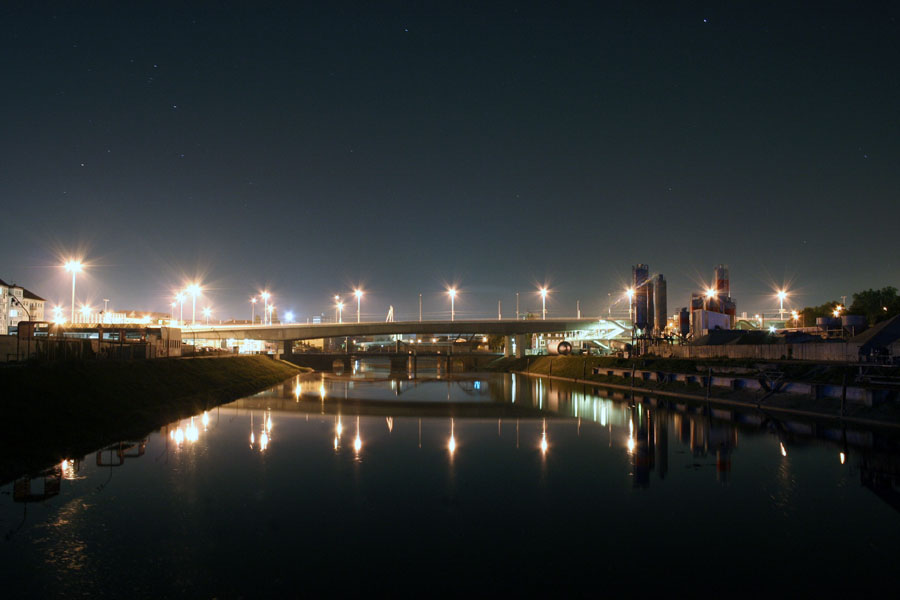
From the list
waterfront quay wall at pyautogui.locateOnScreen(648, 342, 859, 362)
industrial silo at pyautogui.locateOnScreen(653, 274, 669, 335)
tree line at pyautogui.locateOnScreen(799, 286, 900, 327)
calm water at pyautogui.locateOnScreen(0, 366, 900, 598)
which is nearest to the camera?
calm water at pyautogui.locateOnScreen(0, 366, 900, 598)

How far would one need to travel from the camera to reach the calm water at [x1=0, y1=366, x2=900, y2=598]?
1331cm

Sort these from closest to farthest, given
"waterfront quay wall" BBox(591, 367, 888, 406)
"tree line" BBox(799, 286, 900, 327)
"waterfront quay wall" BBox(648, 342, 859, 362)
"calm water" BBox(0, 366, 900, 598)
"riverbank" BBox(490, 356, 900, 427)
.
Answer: "calm water" BBox(0, 366, 900, 598) < "riverbank" BBox(490, 356, 900, 427) < "waterfront quay wall" BBox(591, 367, 888, 406) < "waterfront quay wall" BBox(648, 342, 859, 362) < "tree line" BBox(799, 286, 900, 327)

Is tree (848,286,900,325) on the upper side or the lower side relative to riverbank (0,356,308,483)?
upper

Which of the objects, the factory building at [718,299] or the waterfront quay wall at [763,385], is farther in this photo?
the factory building at [718,299]

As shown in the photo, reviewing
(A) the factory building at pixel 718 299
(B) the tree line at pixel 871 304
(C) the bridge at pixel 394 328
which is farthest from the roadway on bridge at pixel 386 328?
(B) the tree line at pixel 871 304

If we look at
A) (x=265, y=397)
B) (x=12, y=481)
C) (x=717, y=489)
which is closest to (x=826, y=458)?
(x=717, y=489)

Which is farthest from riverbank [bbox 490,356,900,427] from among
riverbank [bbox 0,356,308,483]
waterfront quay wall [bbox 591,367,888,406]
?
riverbank [bbox 0,356,308,483]

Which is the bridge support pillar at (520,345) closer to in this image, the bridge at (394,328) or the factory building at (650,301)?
the bridge at (394,328)

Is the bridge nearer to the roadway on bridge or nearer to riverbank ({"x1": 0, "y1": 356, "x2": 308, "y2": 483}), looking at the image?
the roadway on bridge

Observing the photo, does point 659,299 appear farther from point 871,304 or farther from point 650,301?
point 871,304

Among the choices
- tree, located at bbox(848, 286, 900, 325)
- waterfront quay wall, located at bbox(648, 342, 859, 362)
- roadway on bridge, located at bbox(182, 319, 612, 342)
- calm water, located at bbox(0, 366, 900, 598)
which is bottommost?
calm water, located at bbox(0, 366, 900, 598)

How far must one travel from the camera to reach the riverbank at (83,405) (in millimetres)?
24797

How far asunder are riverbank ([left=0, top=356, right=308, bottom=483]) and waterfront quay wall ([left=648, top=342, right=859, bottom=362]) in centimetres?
5366

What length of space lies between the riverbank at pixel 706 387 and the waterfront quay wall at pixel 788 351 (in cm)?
359
